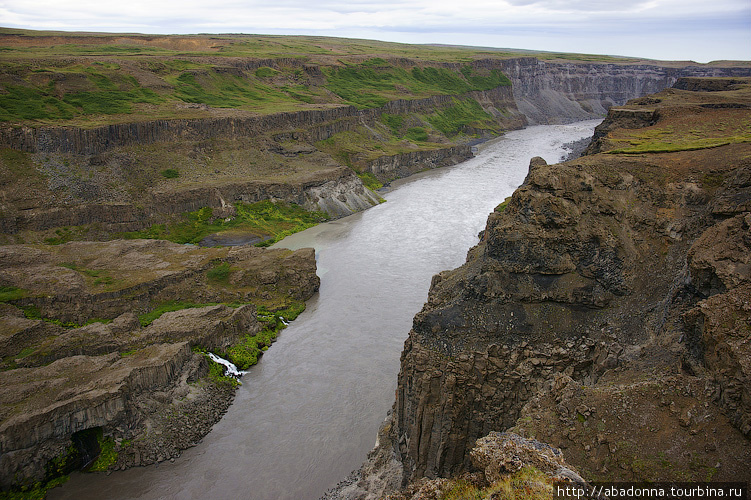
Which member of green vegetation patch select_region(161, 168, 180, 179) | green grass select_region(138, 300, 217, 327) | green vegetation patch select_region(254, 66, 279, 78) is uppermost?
green vegetation patch select_region(254, 66, 279, 78)

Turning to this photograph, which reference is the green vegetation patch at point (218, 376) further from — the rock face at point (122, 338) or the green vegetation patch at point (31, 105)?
the green vegetation patch at point (31, 105)

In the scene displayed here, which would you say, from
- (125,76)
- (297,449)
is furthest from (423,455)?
(125,76)

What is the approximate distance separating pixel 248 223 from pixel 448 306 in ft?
141

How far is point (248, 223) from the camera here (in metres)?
63.1

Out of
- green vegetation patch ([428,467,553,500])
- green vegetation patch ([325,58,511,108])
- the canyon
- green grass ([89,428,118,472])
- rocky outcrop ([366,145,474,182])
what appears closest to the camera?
green vegetation patch ([428,467,553,500])

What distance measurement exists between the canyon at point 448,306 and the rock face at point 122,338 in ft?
0.37

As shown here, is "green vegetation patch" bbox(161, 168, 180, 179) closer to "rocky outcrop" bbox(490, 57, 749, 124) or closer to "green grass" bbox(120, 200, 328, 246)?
"green grass" bbox(120, 200, 328, 246)

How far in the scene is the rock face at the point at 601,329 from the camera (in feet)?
51.2

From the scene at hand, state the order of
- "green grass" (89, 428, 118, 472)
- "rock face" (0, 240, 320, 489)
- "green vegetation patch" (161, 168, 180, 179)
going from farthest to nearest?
"green vegetation patch" (161, 168, 180, 179) → "green grass" (89, 428, 118, 472) → "rock face" (0, 240, 320, 489)

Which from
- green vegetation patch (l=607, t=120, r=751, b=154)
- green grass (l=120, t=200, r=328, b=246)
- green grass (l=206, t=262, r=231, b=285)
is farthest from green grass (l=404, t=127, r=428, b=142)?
green grass (l=206, t=262, r=231, b=285)

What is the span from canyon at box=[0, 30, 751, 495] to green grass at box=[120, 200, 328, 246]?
131cm

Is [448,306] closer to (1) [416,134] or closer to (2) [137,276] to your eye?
(2) [137,276]

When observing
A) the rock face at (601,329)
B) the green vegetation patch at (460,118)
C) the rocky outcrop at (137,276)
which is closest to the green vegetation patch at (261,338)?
the rocky outcrop at (137,276)

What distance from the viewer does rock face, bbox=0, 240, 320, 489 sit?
89.0 feet
